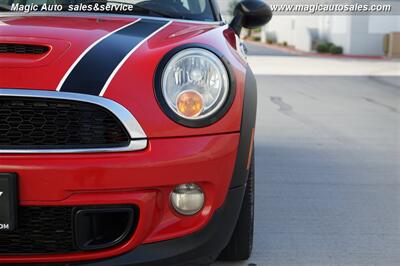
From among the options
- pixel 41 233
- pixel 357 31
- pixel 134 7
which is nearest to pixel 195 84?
pixel 41 233

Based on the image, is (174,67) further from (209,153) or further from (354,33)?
(354,33)

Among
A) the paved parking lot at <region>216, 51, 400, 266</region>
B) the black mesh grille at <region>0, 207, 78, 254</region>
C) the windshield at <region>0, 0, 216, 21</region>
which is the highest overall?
the windshield at <region>0, 0, 216, 21</region>

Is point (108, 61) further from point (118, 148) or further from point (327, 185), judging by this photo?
point (327, 185)

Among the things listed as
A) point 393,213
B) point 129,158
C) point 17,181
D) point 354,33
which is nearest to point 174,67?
point 129,158

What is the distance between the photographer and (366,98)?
1022 centimetres

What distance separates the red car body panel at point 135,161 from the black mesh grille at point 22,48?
0.06 ft

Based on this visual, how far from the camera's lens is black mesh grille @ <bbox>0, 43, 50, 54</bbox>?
2.21 metres

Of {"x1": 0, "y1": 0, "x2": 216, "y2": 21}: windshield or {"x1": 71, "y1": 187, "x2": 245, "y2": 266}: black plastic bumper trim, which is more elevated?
{"x1": 0, "y1": 0, "x2": 216, "y2": 21}: windshield

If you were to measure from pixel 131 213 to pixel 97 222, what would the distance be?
0.45ft

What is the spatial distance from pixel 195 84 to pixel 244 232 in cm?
88

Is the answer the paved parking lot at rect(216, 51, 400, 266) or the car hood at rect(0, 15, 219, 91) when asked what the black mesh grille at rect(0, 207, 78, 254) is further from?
the paved parking lot at rect(216, 51, 400, 266)

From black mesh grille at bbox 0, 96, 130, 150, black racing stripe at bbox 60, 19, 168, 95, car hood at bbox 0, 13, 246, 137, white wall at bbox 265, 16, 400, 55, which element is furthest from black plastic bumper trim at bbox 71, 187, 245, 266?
white wall at bbox 265, 16, 400, 55

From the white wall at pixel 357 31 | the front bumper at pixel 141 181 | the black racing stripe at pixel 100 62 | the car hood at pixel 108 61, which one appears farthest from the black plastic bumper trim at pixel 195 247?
the white wall at pixel 357 31

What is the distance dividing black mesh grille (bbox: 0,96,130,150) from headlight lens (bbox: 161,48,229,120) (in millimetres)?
248
